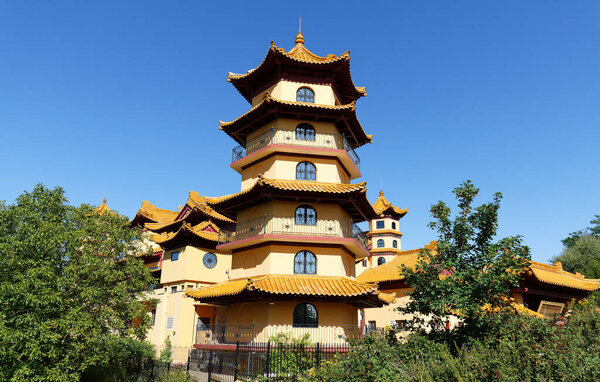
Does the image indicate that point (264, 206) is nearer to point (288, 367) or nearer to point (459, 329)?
point (288, 367)

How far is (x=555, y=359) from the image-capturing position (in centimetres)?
967

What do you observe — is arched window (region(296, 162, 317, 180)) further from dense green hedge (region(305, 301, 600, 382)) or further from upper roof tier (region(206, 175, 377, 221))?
dense green hedge (region(305, 301, 600, 382))

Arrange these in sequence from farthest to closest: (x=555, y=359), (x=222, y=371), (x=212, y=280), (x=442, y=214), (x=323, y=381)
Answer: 1. (x=212, y=280)
2. (x=222, y=371)
3. (x=442, y=214)
4. (x=323, y=381)
5. (x=555, y=359)

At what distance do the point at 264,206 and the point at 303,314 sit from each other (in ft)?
18.9

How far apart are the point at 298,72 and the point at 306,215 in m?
8.42

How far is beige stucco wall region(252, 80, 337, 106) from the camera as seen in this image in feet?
74.8

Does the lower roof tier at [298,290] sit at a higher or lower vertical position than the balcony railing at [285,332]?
higher

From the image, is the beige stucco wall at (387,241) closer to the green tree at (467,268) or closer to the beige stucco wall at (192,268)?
the beige stucco wall at (192,268)

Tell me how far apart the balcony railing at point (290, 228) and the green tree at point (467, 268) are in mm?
6103

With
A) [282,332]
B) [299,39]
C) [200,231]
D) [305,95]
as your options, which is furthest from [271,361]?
[299,39]

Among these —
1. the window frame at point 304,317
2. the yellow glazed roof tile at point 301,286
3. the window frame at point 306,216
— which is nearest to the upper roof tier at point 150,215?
the yellow glazed roof tile at point 301,286

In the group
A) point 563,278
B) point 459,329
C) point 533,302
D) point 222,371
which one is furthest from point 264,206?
point 563,278

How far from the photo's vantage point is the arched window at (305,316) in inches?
744

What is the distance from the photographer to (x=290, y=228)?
20141 mm
